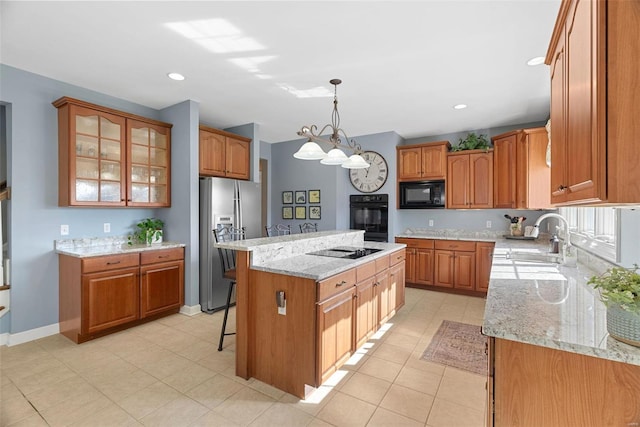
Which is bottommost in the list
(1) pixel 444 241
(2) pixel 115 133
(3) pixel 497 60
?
(1) pixel 444 241

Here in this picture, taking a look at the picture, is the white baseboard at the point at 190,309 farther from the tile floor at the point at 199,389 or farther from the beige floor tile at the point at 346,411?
the beige floor tile at the point at 346,411

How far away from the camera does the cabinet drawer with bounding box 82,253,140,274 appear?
293cm

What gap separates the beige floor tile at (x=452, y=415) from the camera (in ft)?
6.12

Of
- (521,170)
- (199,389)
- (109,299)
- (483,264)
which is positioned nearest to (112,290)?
(109,299)

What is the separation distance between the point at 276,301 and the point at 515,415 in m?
1.49

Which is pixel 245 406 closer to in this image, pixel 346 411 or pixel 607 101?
pixel 346 411

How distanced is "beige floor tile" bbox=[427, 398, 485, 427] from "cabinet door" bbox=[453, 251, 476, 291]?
2.84 metres

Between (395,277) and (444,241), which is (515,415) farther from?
(444,241)

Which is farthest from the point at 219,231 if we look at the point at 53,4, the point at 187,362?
the point at 53,4

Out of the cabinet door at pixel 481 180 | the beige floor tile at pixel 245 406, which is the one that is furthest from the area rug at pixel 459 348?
the cabinet door at pixel 481 180

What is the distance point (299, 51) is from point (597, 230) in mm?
2875

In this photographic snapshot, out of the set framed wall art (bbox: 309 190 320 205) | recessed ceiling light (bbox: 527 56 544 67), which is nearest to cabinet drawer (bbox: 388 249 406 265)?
recessed ceiling light (bbox: 527 56 544 67)

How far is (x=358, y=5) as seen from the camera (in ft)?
6.64

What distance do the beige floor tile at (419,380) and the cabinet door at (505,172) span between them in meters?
2.92
